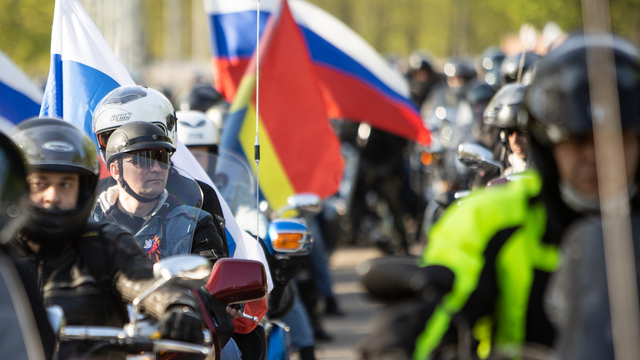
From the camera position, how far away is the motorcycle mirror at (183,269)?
2189 millimetres

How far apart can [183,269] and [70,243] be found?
55 cm

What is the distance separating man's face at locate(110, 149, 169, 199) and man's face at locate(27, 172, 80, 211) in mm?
597

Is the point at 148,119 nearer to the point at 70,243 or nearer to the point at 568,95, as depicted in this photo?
the point at 70,243

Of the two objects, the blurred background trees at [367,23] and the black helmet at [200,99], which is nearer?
the black helmet at [200,99]

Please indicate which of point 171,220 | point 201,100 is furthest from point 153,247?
point 201,100

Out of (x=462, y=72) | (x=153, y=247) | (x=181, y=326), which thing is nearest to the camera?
(x=181, y=326)

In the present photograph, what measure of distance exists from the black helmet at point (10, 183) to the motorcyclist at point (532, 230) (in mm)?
1050

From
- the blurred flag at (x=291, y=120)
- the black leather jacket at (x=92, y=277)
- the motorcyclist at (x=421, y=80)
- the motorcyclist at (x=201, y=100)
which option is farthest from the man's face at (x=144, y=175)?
the motorcyclist at (x=421, y=80)

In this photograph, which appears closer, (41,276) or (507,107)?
(41,276)

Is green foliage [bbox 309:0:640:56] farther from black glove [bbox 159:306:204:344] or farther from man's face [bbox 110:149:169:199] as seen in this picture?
black glove [bbox 159:306:204:344]

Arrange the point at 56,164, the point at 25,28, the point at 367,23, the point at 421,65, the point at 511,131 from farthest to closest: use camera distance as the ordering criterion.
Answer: the point at 367,23 < the point at 25,28 < the point at 421,65 < the point at 511,131 < the point at 56,164

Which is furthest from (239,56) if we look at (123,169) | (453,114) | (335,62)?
(453,114)

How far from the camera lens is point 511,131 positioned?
4.57m

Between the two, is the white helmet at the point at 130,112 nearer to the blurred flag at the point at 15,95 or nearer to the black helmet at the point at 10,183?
the black helmet at the point at 10,183
